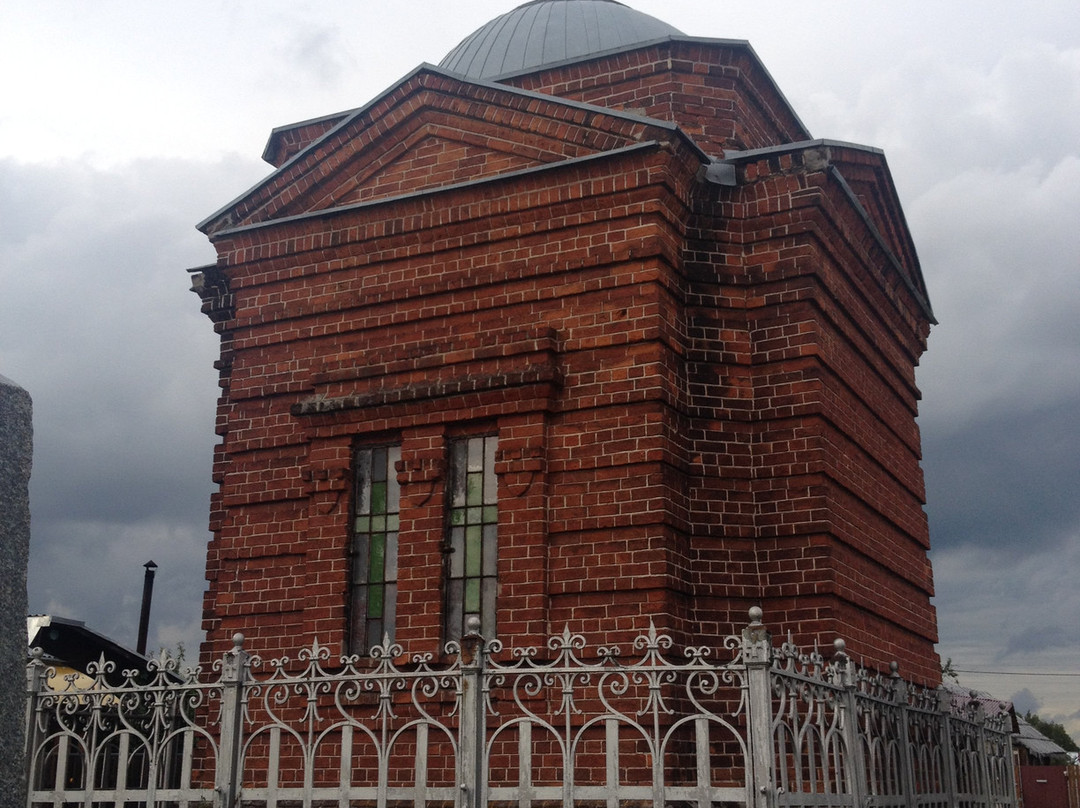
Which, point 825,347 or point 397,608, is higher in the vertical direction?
point 825,347

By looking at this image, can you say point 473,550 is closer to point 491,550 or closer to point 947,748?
point 491,550

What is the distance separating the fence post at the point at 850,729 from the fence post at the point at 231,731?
3.68 meters

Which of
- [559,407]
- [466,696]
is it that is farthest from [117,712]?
[559,407]

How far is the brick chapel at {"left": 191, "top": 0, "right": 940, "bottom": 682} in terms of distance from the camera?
30.4ft

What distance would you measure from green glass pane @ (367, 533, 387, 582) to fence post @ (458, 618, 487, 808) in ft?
11.9

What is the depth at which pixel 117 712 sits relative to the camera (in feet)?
24.3

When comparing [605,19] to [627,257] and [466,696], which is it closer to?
[627,257]

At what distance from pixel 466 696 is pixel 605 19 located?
423 inches

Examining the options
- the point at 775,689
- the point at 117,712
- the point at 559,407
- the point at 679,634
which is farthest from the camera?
the point at 559,407

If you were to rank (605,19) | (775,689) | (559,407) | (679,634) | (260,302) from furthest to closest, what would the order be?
(605,19)
(260,302)
(559,407)
(679,634)
(775,689)

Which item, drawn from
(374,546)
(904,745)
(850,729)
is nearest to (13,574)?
(850,729)

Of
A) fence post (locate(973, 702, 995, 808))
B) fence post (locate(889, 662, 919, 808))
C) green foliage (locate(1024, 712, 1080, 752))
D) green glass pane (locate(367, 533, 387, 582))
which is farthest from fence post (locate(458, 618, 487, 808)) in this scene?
green foliage (locate(1024, 712, 1080, 752))

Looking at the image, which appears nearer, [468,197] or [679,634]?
[679,634]

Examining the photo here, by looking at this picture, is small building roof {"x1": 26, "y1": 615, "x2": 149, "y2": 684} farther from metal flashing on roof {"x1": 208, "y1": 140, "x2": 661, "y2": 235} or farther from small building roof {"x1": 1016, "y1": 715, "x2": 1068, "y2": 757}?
small building roof {"x1": 1016, "y1": 715, "x2": 1068, "y2": 757}
